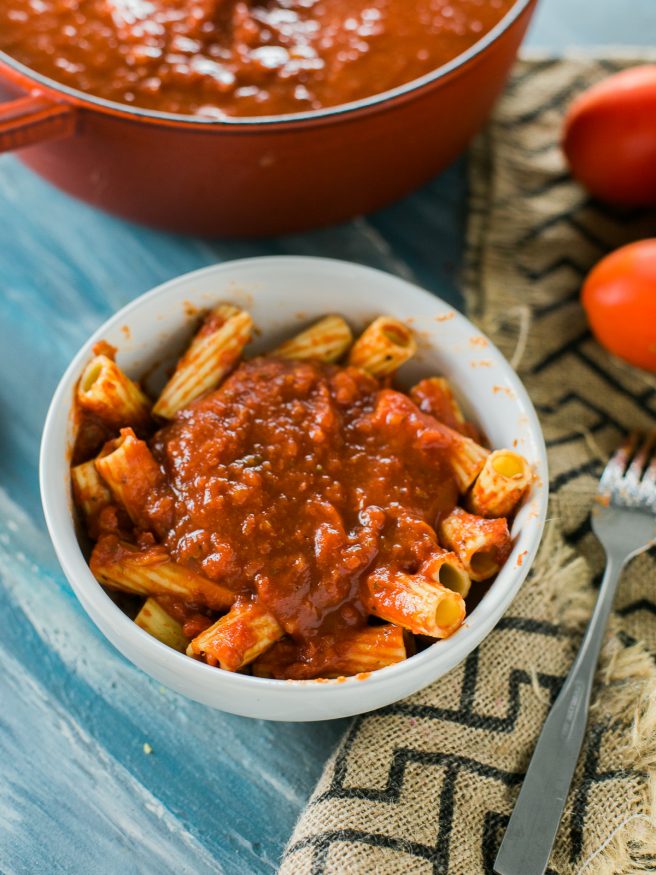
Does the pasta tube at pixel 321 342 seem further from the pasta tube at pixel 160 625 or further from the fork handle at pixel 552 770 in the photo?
the fork handle at pixel 552 770

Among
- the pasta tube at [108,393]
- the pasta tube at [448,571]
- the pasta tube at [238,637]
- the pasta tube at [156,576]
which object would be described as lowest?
the pasta tube at [448,571]

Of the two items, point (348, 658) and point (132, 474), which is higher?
point (132, 474)

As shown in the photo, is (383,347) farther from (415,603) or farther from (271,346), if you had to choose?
(415,603)

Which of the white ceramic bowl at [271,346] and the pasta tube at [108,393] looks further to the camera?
the pasta tube at [108,393]

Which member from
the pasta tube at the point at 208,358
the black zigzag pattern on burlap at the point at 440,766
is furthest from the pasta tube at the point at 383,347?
the black zigzag pattern on burlap at the point at 440,766

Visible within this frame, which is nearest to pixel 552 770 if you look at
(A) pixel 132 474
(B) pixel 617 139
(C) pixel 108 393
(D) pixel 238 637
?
(D) pixel 238 637

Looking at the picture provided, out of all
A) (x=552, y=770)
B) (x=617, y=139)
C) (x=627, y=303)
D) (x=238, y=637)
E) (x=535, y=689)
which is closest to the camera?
(x=238, y=637)

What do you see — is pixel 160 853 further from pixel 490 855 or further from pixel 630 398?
pixel 630 398

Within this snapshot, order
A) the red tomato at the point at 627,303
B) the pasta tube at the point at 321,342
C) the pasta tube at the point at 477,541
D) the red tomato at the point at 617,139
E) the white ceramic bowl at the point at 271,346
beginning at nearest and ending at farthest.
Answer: the white ceramic bowl at the point at 271,346
the pasta tube at the point at 477,541
the pasta tube at the point at 321,342
the red tomato at the point at 627,303
the red tomato at the point at 617,139
